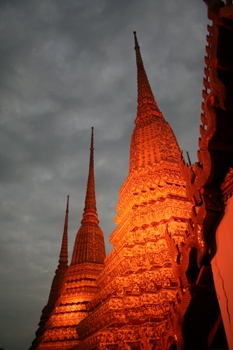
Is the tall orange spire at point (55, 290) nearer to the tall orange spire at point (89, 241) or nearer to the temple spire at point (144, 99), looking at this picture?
the tall orange spire at point (89, 241)

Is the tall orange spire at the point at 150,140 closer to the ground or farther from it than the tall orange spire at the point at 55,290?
farther from it

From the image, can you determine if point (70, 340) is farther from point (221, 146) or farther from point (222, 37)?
point (222, 37)

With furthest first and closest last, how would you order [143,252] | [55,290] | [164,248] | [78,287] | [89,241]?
1. [55,290]
2. [89,241]
3. [78,287]
4. [143,252]
5. [164,248]

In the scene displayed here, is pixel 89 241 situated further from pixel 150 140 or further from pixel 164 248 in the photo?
pixel 164 248

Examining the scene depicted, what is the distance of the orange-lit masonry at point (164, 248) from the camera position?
131 inches

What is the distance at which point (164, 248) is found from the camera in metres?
9.66

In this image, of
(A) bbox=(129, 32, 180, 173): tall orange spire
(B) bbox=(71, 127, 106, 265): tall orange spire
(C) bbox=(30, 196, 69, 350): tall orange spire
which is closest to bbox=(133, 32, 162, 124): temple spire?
(A) bbox=(129, 32, 180, 173): tall orange spire

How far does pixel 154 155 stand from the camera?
1291cm

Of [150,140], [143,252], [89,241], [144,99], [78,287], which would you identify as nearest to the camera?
[143,252]

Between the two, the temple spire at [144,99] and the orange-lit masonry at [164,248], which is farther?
the temple spire at [144,99]

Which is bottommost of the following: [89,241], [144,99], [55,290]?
[55,290]

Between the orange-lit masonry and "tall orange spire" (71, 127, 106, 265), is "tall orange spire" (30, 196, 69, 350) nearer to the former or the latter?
"tall orange spire" (71, 127, 106, 265)


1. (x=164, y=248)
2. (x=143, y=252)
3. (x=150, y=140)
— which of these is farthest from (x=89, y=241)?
(x=164, y=248)

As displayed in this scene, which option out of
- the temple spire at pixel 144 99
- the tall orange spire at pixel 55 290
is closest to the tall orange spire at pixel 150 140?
the temple spire at pixel 144 99
